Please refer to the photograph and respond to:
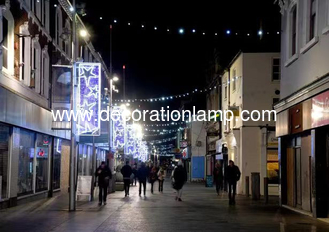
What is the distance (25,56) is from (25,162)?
4.25m

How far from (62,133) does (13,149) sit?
8943 mm

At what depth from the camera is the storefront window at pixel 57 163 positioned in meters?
27.4

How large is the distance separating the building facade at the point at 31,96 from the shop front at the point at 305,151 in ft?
27.9

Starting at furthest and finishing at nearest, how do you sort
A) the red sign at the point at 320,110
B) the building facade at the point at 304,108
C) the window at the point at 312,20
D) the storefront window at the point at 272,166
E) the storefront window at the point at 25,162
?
the storefront window at the point at 272,166 → the storefront window at the point at 25,162 → the window at the point at 312,20 → the building facade at the point at 304,108 → the red sign at the point at 320,110

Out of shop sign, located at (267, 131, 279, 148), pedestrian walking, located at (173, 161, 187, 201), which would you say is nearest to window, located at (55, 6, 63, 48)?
pedestrian walking, located at (173, 161, 187, 201)

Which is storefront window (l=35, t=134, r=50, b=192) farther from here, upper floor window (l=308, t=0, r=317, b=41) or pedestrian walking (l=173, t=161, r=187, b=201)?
upper floor window (l=308, t=0, r=317, b=41)

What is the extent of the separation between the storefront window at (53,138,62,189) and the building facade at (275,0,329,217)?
11625 millimetres

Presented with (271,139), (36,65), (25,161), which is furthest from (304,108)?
(271,139)

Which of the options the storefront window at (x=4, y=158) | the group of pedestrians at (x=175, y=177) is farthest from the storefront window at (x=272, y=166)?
the storefront window at (x=4, y=158)

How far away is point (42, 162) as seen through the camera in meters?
25.2

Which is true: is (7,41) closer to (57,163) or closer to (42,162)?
(42,162)

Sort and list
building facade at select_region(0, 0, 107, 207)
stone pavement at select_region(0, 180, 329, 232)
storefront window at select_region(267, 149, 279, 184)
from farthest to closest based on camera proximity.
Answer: storefront window at select_region(267, 149, 279, 184) < building facade at select_region(0, 0, 107, 207) < stone pavement at select_region(0, 180, 329, 232)

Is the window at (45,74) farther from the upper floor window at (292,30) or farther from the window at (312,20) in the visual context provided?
the window at (312,20)

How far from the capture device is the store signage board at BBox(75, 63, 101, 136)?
20.8 meters
